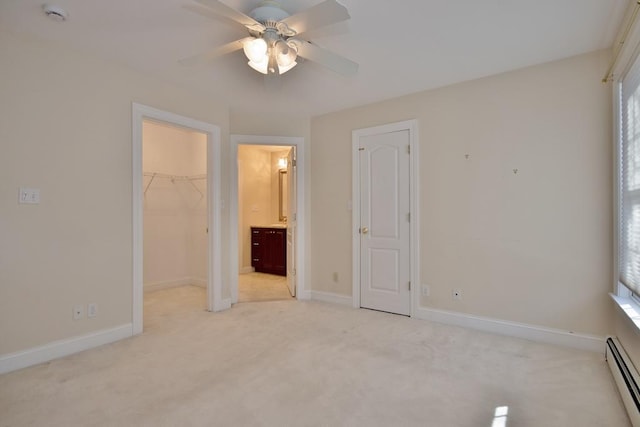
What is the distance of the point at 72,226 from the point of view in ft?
8.76

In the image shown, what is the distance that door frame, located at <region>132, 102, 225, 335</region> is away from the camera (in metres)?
3.08

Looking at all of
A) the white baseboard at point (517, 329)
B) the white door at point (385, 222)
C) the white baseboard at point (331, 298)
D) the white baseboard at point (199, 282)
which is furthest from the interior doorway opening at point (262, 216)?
the white baseboard at point (517, 329)

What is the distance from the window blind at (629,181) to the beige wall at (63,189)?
3.91m

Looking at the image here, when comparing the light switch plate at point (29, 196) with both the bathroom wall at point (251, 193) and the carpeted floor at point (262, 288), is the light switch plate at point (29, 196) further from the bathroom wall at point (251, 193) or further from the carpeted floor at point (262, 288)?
the bathroom wall at point (251, 193)

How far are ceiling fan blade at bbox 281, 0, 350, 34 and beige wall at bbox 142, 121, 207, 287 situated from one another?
3393mm

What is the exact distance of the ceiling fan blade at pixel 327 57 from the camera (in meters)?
2.13

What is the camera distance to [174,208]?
514 centimetres

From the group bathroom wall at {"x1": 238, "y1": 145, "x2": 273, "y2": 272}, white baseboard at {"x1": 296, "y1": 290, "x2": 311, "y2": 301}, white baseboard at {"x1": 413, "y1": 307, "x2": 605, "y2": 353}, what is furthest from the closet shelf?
white baseboard at {"x1": 413, "y1": 307, "x2": 605, "y2": 353}

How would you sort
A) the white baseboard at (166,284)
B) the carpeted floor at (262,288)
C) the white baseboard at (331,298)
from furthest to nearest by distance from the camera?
1. the white baseboard at (166,284)
2. the carpeted floor at (262,288)
3. the white baseboard at (331,298)

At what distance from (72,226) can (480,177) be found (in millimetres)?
3652

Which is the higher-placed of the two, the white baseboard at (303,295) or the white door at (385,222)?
the white door at (385,222)

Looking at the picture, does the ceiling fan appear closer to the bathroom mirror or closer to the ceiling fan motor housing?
the ceiling fan motor housing

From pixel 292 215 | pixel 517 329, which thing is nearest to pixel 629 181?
pixel 517 329

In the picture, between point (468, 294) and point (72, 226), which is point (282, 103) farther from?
point (468, 294)
